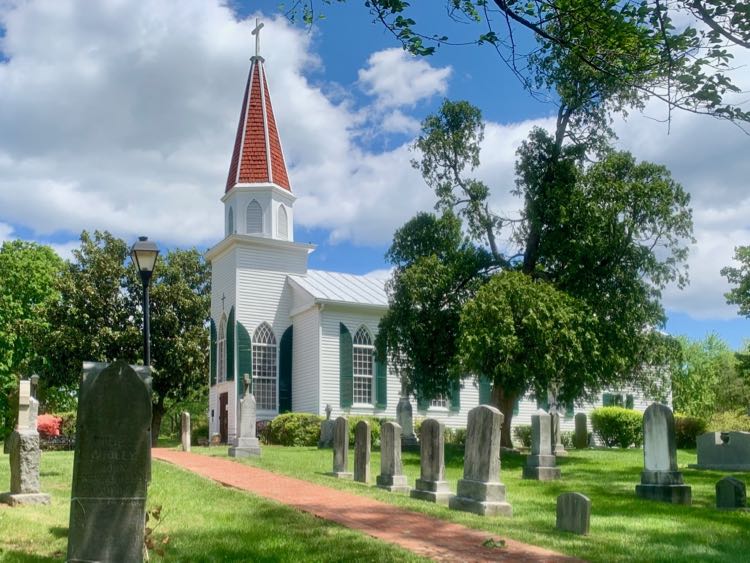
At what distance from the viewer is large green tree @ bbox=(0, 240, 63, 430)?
42.3 metres

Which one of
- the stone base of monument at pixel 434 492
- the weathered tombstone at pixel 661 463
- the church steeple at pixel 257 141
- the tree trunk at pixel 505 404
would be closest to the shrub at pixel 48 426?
the church steeple at pixel 257 141

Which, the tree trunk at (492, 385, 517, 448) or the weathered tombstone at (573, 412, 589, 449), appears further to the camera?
the weathered tombstone at (573, 412, 589, 449)

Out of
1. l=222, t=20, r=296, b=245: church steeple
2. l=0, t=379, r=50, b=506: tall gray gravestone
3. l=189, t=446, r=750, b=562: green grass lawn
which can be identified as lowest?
l=189, t=446, r=750, b=562: green grass lawn

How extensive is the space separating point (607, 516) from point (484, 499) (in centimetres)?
215

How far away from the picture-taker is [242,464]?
771 inches

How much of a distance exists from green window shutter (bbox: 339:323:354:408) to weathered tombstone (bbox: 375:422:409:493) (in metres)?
15.9

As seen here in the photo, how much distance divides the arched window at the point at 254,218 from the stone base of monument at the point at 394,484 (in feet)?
64.6

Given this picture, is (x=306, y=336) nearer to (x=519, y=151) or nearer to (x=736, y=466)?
(x=519, y=151)

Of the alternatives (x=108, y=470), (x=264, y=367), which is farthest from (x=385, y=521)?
(x=264, y=367)

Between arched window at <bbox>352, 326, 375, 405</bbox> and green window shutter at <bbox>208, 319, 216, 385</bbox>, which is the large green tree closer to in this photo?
green window shutter at <bbox>208, 319, 216, 385</bbox>

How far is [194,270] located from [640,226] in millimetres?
22868

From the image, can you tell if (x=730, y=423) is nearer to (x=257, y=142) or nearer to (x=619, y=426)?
(x=619, y=426)

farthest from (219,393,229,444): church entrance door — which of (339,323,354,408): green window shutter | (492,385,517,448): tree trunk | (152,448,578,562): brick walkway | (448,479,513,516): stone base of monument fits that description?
(448,479,513,516): stone base of monument

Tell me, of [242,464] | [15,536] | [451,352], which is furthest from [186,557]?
[451,352]
